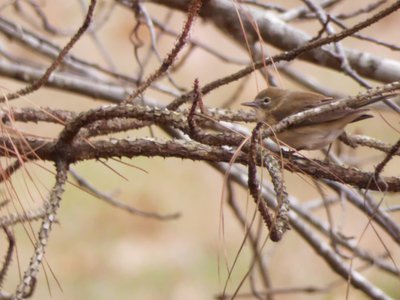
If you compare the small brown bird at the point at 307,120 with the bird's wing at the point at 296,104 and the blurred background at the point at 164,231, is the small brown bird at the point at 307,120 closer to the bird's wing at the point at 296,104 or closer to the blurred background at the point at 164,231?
the bird's wing at the point at 296,104

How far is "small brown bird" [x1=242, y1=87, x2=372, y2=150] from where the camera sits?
3338 mm

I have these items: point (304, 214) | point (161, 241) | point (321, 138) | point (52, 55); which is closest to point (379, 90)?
point (321, 138)

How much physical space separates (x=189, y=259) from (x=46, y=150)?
22.8 ft

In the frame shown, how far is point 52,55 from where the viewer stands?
12.9ft

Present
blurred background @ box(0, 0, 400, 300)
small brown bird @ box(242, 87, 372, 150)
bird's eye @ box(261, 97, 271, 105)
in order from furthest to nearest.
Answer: blurred background @ box(0, 0, 400, 300)
bird's eye @ box(261, 97, 271, 105)
small brown bird @ box(242, 87, 372, 150)

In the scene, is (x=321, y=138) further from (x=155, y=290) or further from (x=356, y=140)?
(x=155, y=290)

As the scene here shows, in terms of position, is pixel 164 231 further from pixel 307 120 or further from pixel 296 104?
pixel 307 120

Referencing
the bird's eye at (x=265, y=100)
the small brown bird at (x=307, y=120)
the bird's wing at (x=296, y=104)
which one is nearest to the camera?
the small brown bird at (x=307, y=120)

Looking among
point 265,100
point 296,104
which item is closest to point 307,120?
point 296,104

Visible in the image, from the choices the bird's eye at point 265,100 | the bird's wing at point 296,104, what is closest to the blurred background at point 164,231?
the bird's eye at point 265,100

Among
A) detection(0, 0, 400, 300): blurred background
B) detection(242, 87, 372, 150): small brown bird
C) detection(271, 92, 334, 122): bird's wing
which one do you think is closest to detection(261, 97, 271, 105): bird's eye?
detection(242, 87, 372, 150): small brown bird

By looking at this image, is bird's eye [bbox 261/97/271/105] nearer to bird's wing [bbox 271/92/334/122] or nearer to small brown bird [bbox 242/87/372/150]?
small brown bird [bbox 242/87/372/150]

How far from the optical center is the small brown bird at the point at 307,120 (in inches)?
131

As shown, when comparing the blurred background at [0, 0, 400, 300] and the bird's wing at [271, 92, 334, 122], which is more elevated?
the blurred background at [0, 0, 400, 300]
